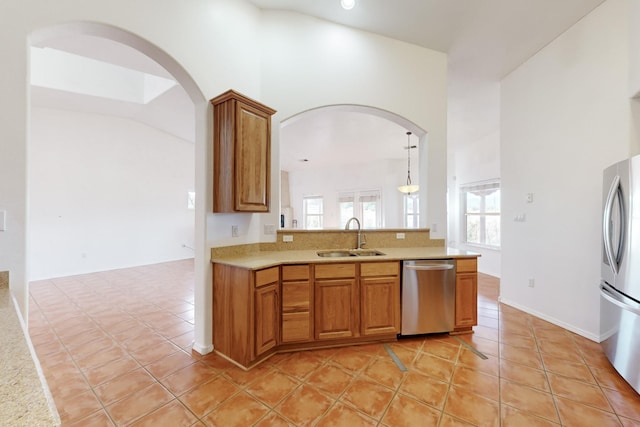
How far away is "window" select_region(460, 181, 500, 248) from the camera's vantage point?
5.57m

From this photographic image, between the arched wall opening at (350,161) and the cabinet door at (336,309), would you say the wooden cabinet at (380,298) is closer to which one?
the cabinet door at (336,309)

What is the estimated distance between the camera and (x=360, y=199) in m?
8.25

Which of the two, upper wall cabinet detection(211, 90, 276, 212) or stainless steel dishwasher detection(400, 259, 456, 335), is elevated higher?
upper wall cabinet detection(211, 90, 276, 212)

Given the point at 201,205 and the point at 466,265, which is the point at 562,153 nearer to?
the point at 466,265

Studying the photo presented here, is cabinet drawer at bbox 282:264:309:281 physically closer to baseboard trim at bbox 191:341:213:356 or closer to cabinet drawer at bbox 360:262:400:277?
cabinet drawer at bbox 360:262:400:277

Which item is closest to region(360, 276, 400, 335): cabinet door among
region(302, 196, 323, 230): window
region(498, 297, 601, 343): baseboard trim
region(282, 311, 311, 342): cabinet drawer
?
region(282, 311, 311, 342): cabinet drawer

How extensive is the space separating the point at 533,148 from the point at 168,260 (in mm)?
7578

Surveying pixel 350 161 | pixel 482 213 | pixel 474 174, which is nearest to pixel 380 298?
pixel 482 213

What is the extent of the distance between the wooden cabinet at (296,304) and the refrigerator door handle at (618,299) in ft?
7.54

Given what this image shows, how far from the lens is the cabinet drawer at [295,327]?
2.38m

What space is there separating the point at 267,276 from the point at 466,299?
204 cm

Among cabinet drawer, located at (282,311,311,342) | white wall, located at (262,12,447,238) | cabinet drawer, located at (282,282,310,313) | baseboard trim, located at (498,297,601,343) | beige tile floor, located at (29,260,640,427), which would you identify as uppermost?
white wall, located at (262,12,447,238)

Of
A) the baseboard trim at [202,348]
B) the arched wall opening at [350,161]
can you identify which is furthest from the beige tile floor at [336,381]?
the arched wall opening at [350,161]

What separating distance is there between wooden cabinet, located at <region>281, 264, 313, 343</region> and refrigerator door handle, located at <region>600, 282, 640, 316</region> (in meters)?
2.30
